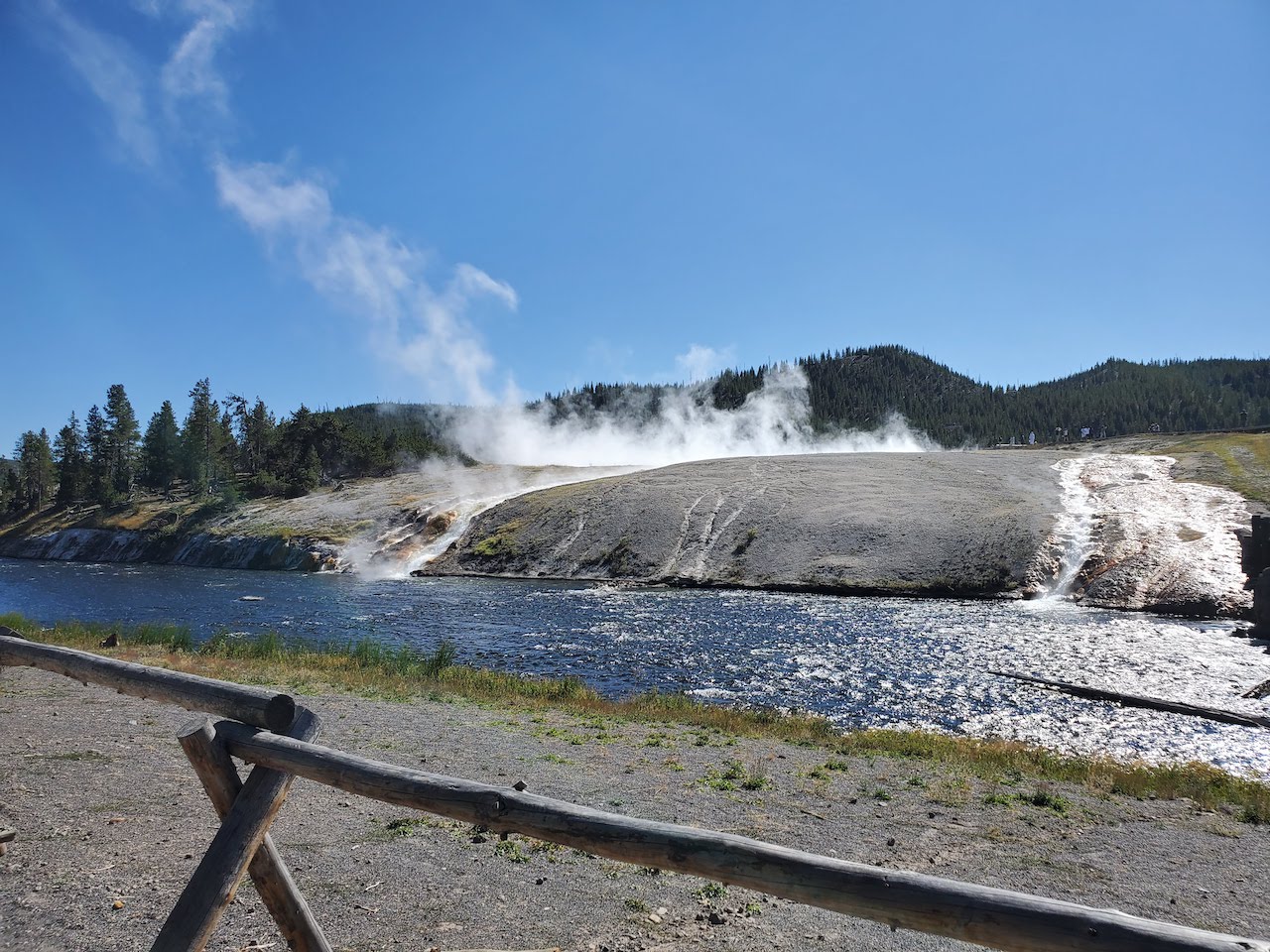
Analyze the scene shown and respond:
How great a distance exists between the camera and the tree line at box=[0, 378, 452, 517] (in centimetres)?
11931

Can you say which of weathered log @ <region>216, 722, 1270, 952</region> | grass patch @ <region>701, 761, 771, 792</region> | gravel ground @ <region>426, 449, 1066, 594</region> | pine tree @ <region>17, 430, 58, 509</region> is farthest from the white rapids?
pine tree @ <region>17, 430, 58, 509</region>

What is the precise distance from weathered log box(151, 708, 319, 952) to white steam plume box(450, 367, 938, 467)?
12488cm

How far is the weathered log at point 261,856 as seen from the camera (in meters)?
5.25

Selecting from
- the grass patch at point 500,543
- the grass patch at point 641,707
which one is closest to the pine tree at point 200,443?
the grass patch at point 500,543

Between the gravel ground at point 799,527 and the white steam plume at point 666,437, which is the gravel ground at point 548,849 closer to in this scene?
the gravel ground at point 799,527

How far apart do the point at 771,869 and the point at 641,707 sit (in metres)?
16.2

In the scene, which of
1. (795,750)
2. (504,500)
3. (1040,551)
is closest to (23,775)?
(795,750)

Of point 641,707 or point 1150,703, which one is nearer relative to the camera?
point 641,707

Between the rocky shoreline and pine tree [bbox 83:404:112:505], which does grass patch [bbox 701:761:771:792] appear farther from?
pine tree [bbox 83:404:112:505]

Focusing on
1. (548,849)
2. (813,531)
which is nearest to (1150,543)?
(813,531)

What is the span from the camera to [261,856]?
5.46 metres

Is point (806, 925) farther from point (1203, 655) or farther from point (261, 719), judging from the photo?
point (1203, 655)

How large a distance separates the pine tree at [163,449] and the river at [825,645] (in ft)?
273

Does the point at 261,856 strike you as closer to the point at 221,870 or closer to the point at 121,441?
the point at 221,870
